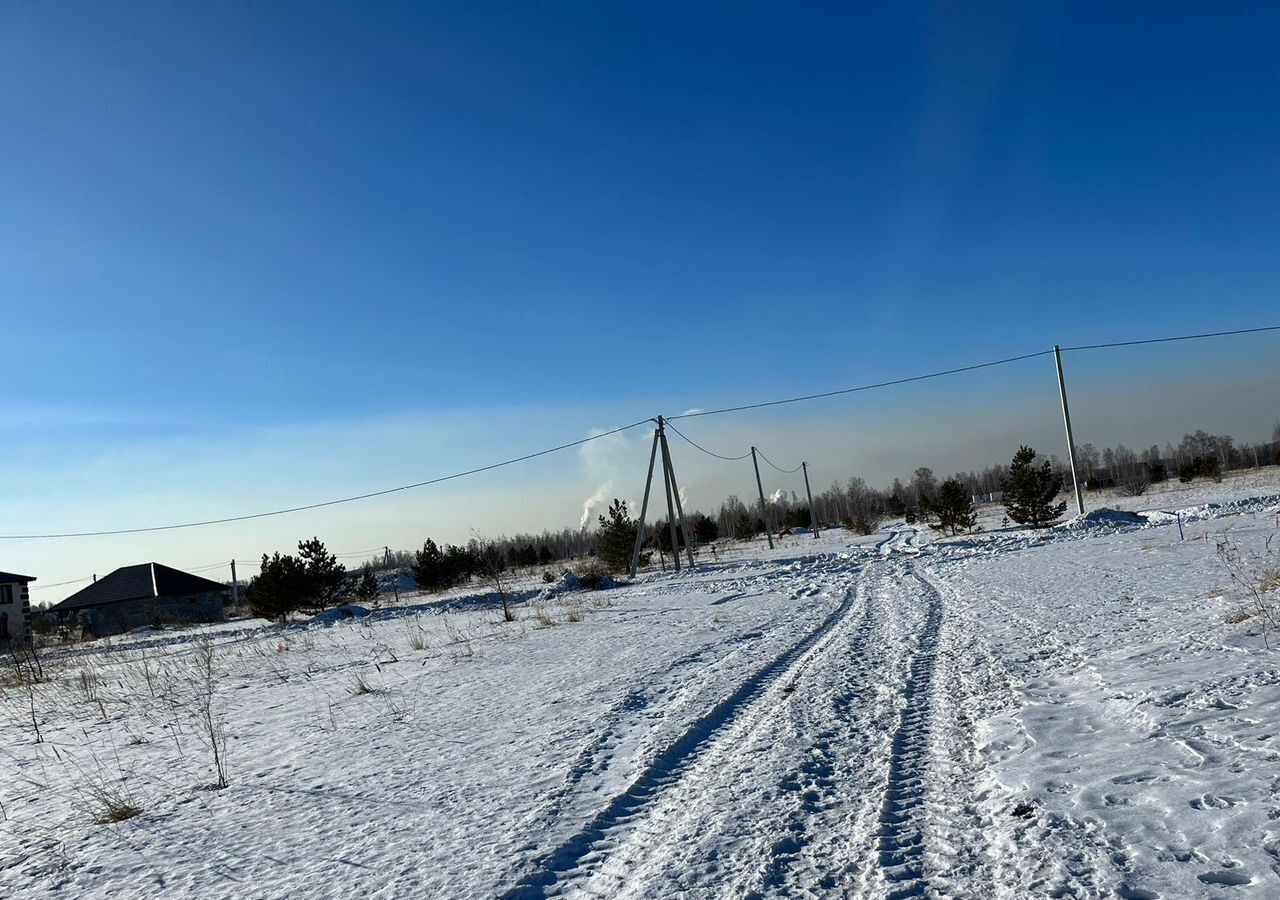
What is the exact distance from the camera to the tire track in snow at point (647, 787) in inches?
127

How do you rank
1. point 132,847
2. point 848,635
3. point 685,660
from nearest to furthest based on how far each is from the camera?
point 132,847 → point 685,660 → point 848,635

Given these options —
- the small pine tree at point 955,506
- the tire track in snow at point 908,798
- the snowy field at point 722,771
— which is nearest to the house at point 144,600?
the snowy field at point 722,771

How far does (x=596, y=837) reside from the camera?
364 cm

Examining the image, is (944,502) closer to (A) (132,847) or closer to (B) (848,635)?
(B) (848,635)

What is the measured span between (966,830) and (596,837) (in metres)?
1.75

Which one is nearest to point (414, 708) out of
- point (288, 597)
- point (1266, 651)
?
point (1266, 651)

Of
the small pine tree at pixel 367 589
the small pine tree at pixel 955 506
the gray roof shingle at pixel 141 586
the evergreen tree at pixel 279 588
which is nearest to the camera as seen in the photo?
the evergreen tree at pixel 279 588

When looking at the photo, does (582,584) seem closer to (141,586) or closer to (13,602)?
(141,586)

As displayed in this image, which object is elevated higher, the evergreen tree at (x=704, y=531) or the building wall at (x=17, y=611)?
the building wall at (x=17, y=611)

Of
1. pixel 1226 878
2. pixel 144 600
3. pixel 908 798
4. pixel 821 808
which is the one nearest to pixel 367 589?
pixel 144 600

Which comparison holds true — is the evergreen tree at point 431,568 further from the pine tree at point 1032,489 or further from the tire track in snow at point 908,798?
the tire track in snow at point 908,798

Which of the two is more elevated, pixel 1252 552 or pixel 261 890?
pixel 261 890

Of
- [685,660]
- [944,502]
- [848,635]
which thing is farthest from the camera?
[944,502]

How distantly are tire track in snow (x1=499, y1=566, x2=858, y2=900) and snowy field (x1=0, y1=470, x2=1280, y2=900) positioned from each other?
0.08 ft
